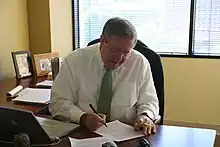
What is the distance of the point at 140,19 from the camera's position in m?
3.77

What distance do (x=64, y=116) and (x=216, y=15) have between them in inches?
87.6

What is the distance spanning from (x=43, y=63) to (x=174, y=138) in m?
1.77

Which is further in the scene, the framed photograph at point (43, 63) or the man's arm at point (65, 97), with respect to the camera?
the framed photograph at point (43, 63)

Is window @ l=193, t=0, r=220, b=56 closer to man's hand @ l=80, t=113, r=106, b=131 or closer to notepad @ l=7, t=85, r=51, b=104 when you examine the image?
notepad @ l=7, t=85, r=51, b=104

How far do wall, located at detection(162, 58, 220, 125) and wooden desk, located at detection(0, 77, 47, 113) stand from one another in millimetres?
1396

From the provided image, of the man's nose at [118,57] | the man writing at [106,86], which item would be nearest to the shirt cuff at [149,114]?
the man writing at [106,86]

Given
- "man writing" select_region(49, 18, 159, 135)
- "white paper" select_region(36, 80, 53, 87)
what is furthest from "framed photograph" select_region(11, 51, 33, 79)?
"man writing" select_region(49, 18, 159, 135)

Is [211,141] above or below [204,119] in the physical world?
above

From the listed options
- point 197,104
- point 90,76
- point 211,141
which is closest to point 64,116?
point 90,76

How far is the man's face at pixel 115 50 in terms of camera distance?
1.89 metres

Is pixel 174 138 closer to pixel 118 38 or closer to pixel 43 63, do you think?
pixel 118 38

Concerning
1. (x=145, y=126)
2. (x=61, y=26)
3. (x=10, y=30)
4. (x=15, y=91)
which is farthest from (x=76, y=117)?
(x=61, y=26)

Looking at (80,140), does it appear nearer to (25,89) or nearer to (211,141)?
(211,141)

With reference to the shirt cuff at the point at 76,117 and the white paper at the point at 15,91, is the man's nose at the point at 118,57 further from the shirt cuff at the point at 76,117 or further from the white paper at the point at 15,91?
the white paper at the point at 15,91
